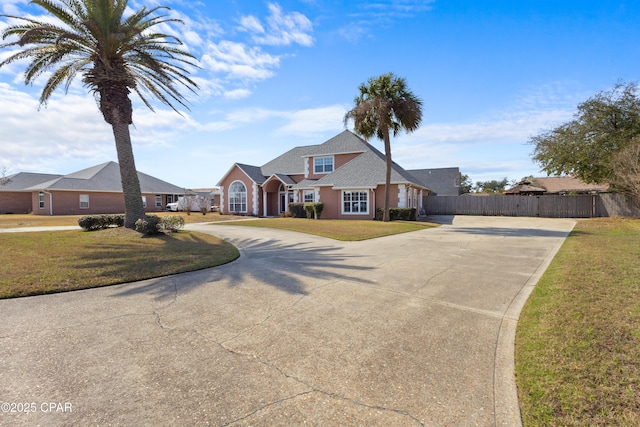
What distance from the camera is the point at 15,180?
3719 centimetres

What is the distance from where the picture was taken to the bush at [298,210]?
27192 millimetres

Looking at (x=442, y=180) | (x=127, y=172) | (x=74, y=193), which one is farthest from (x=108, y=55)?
(x=442, y=180)

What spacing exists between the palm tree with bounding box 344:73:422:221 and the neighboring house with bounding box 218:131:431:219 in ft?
11.0

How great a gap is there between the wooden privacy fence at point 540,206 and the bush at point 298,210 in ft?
46.3

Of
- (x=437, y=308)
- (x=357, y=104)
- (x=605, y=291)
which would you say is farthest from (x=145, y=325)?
(x=357, y=104)

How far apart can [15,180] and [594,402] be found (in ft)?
170

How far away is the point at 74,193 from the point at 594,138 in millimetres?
49233

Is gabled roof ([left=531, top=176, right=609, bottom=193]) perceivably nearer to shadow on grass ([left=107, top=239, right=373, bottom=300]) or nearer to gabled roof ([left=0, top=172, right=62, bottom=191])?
shadow on grass ([left=107, top=239, right=373, bottom=300])

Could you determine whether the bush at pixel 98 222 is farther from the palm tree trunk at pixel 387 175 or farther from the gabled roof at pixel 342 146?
the gabled roof at pixel 342 146

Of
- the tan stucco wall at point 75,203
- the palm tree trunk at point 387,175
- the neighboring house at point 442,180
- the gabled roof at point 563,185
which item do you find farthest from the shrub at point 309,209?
the gabled roof at point 563,185

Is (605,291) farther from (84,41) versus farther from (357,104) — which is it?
(357,104)

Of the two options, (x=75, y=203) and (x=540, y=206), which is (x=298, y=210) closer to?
(x=540, y=206)

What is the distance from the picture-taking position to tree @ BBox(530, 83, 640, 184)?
24547 millimetres

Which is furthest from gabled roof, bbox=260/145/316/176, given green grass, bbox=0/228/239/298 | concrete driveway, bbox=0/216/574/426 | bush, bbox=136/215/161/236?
concrete driveway, bbox=0/216/574/426
